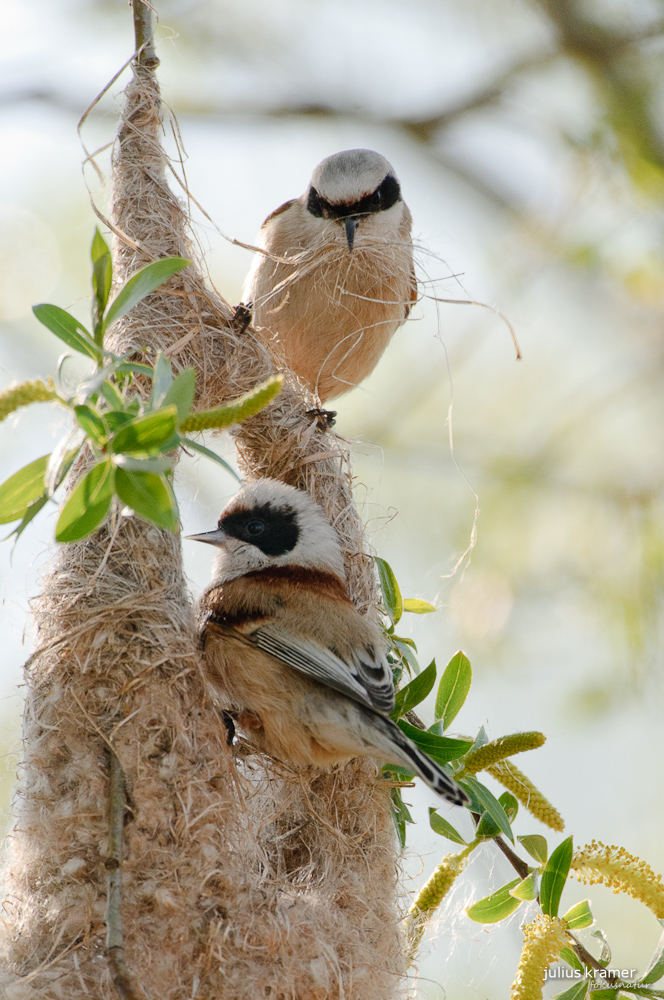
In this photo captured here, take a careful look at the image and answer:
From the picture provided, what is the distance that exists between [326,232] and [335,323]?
0.31 meters

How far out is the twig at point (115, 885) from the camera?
1.72 metres

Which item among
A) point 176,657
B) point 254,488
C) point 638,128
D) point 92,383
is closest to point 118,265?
point 254,488

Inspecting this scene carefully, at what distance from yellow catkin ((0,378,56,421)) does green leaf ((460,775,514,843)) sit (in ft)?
4.23

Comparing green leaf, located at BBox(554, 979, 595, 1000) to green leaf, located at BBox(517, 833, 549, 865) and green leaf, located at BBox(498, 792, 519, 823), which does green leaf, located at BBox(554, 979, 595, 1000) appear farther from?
green leaf, located at BBox(498, 792, 519, 823)

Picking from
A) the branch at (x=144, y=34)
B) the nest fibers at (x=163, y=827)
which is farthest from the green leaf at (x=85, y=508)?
the branch at (x=144, y=34)

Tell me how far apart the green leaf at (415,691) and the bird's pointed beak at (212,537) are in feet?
2.13

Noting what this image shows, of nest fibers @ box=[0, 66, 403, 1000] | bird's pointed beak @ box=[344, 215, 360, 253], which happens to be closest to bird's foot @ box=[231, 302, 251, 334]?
nest fibers @ box=[0, 66, 403, 1000]

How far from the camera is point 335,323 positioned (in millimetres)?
3336

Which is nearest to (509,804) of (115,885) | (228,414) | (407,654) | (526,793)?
(526,793)

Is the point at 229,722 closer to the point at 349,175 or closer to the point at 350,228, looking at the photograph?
the point at 350,228

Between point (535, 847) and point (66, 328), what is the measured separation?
1.44 metres

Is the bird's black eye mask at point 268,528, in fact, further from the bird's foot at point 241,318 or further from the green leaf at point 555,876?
the green leaf at point 555,876

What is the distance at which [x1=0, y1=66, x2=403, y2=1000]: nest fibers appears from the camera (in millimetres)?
1884

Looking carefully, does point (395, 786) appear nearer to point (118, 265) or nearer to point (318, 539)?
point (318, 539)
